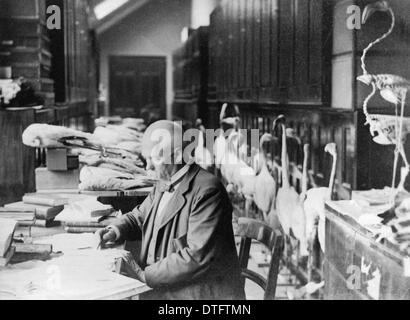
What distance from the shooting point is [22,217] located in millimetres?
2785

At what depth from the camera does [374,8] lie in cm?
313

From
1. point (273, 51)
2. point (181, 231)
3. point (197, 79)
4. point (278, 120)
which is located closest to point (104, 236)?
point (181, 231)

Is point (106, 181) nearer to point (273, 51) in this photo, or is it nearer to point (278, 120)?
point (278, 120)

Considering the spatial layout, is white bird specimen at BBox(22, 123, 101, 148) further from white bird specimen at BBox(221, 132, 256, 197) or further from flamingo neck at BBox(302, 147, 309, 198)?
flamingo neck at BBox(302, 147, 309, 198)

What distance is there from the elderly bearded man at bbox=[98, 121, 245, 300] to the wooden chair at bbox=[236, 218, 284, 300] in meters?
0.09

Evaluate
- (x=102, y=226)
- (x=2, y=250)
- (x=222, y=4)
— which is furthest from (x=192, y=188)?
(x=222, y=4)

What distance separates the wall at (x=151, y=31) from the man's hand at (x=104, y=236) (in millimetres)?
1127

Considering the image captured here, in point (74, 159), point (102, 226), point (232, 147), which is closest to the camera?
point (102, 226)

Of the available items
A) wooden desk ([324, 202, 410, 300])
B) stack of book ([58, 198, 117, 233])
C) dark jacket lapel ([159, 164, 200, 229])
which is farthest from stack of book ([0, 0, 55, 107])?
wooden desk ([324, 202, 410, 300])

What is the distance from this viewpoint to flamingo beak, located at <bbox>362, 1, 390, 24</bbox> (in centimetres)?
312

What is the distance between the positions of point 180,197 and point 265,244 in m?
0.39

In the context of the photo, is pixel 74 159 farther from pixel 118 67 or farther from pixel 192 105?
pixel 192 105

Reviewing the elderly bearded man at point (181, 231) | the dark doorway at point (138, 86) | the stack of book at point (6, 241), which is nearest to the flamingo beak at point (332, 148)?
the dark doorway at point (138, 86)
